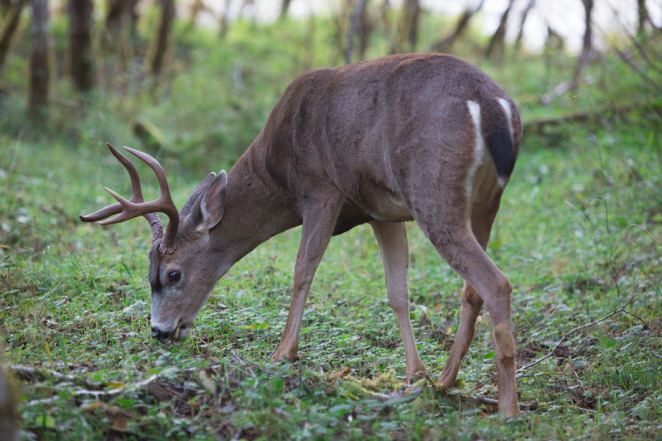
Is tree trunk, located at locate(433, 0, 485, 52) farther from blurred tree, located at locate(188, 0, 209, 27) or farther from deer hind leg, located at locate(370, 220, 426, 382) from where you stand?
blurred tree, located at locate(188, 0, 209, 27)

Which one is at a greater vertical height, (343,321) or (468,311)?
(468,311)

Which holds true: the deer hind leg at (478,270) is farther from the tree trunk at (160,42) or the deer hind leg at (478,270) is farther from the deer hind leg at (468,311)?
the tree trunk at (160,42)

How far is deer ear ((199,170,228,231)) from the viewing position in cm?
482

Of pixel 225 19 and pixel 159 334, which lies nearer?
pixel 159 334

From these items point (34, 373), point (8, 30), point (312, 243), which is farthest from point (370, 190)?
point (8, 30)

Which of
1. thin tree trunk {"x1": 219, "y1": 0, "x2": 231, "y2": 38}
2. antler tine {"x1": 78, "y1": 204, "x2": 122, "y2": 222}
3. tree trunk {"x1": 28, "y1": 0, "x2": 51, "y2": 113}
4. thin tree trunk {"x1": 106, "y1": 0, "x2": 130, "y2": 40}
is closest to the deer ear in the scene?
antler tine {"x1": 78, "y1": 204, "x2": 122, "y2": 222}

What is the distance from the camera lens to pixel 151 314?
4.68 m

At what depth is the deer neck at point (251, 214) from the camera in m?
4.86

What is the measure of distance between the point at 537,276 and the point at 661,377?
228 cm

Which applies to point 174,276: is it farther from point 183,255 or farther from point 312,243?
point 312,243

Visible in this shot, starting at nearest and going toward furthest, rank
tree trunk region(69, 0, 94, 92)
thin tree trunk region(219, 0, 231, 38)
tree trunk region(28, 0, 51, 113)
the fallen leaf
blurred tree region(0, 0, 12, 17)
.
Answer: the fallen leaf → tree trunk region(28, 0, 51, 113) → tree trunk region(69, 0, 94, 92) → blurred tree region(0, 0, 12, 17) → thin tree trunk region(219, 0, 231, 38)

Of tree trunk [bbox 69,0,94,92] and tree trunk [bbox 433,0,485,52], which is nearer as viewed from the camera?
tree trunk [bbox 69,0,94,92]

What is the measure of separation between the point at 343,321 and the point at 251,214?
121 centimetres

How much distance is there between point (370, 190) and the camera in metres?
4.22
